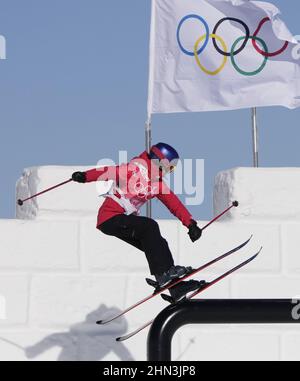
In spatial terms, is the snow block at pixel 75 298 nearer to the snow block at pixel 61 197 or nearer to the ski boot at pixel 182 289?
the snow block at pixel 61 197

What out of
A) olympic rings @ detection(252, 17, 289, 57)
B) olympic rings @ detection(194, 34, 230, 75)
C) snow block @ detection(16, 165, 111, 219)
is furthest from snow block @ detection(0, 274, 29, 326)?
olympic rings @ detection(252, 17, 289, 57)

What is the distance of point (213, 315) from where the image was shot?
5.34 ft

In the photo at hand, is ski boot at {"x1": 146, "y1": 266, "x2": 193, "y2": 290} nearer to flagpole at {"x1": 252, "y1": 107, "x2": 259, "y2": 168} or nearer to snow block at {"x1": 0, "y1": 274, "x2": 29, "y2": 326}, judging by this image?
snow block at {"x1": 0, "y1": 274, "x2": 29, "y2": 326}

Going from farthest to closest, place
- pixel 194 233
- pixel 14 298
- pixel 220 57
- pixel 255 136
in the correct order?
pixel 220 57 → pixel 255 136 → pixel 14 298 → pixel 194 233

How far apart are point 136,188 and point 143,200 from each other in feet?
0.26

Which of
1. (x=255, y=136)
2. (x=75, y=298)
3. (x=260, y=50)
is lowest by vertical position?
(x=75, y=298)

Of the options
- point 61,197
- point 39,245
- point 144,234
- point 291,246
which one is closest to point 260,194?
point 291,246

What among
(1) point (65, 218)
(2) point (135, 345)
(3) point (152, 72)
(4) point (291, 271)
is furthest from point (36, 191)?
(3) point (152, 72)

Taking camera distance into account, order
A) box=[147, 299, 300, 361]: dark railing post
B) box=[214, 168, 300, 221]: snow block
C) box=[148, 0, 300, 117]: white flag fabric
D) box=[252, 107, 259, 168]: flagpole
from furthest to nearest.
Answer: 1. box=[148, 0, 300, 117]: white flag fabric
2. box=[252, 107, 259, 168]: flagpole
3. box=[214, 168, 300, 221]: snow block
4. box=[147, 299, 300, 361]: dark railing post

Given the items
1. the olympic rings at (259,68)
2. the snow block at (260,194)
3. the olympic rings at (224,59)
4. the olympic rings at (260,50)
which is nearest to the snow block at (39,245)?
the snow block at (260,194)

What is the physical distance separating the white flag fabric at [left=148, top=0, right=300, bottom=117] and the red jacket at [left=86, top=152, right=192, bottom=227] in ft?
15.5

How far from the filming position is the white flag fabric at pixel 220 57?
862 centimetres

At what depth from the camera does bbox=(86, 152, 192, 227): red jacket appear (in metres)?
3.64

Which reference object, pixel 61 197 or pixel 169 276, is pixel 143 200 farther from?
pixel 61 197
